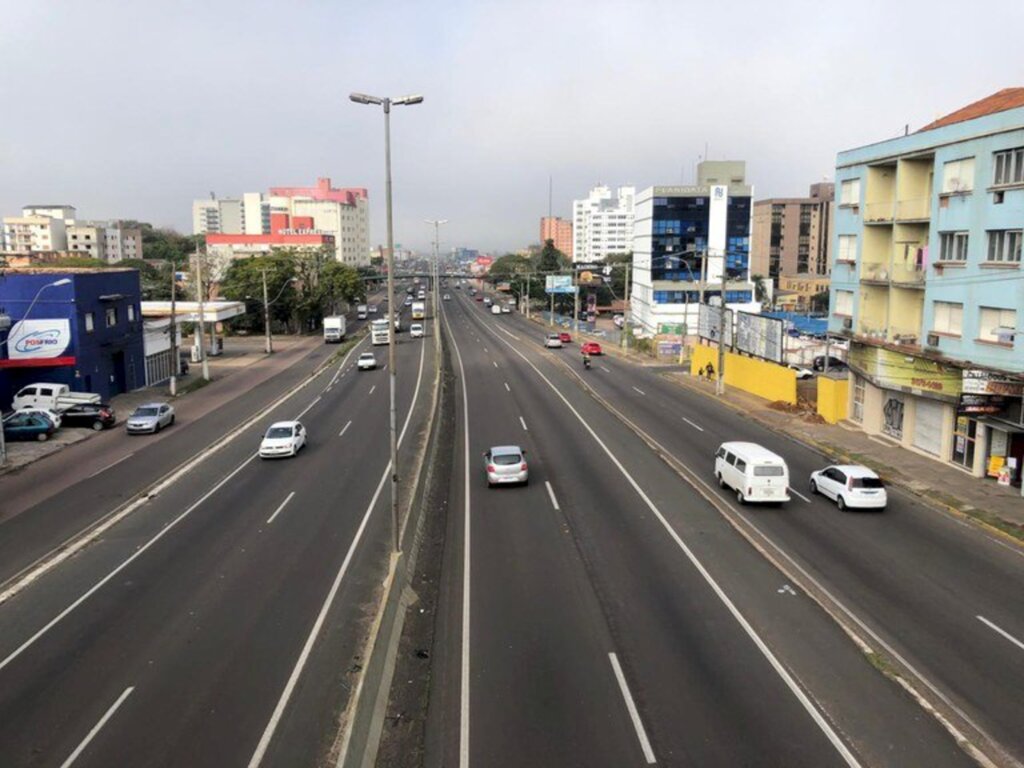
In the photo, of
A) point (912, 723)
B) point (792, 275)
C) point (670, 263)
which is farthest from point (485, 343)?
point (792, 275)

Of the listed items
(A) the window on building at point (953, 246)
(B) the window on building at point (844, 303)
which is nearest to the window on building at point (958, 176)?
(A) the window on building at point (953, 246)

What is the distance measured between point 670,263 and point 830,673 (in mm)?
102813

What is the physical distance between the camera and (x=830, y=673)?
13.9 meters

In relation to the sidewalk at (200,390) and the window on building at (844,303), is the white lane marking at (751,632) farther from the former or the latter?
the sidewalk at (200,390)

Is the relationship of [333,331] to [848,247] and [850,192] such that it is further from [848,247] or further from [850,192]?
[850,192]

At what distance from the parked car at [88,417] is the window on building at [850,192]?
3665 centimetres

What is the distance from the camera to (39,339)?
43.4 m

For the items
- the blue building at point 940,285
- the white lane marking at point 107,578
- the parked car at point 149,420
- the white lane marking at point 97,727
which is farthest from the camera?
the parked car at point 149,420

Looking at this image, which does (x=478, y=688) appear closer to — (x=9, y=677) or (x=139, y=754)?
(x=139, y=754)

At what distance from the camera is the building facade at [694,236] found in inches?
4451

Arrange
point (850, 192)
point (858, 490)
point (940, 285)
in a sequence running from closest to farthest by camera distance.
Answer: point (858, 490) < point (940, 285) < point (850, 192)

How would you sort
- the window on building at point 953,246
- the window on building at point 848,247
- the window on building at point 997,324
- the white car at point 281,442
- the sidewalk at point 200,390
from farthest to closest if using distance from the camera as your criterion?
the window on building at point 848,247 < the sidewalk at point 200,390 < the white car at point 281,442 < the window on building at point 953,246 < the window on building at point 997,324

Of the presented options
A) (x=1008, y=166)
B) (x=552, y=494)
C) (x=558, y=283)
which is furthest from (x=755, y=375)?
(x=558, y=283)

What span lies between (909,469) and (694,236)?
297 feet
